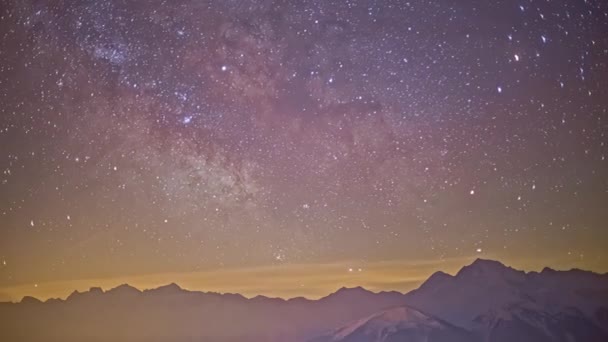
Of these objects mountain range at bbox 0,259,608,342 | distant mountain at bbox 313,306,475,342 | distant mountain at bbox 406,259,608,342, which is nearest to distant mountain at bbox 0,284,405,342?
mountain range at bbox 0,259,608,342

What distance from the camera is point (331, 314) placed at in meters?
34.0

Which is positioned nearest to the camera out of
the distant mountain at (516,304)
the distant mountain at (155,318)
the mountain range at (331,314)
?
the distant mountain at (155,318)

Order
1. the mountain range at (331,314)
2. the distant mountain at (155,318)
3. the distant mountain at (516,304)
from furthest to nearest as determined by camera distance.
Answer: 1. the distant mountain at (516,304)
2. the mountain range at (331,314)
3. the distant mountain at (155,318)

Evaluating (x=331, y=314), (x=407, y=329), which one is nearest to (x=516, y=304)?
(x=407, y=329)

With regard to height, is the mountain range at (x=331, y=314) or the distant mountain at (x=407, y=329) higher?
the mountain range at (x=331, y=314)

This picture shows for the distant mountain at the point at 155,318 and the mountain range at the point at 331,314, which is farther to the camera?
the mountain range at the point at 331,314

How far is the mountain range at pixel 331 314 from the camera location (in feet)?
69.9

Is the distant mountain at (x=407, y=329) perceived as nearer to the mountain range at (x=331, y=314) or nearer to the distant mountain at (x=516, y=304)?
the mountain range at (x=331, y=314)

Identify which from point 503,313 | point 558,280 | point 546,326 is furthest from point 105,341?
point 546,326

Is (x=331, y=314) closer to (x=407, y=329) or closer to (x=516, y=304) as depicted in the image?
(x=407, y=329)

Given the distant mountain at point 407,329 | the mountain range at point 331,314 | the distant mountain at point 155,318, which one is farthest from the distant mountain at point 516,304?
the distant mountain at point 155,318

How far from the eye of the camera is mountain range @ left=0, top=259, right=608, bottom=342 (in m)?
21.3

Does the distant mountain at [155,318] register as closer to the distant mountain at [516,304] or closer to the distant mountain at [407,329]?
the distant mountain at [516,304]

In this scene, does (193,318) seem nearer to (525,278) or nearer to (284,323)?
(284,323)
